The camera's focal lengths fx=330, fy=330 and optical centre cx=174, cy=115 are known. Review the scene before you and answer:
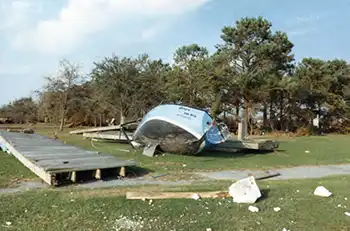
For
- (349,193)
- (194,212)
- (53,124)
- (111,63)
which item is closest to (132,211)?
(194,212)

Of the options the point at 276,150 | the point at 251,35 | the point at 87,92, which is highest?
the point at 251,35

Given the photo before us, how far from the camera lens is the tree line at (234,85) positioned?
23938 millimetres

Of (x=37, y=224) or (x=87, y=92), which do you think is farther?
(x=87, y=92)

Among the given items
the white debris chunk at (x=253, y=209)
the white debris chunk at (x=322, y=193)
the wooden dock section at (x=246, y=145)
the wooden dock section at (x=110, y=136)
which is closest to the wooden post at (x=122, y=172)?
the white debris chunk at (x=253, y=209)

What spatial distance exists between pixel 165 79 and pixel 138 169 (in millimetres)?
17242

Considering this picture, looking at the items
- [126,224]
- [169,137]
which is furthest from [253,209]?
[169,137]

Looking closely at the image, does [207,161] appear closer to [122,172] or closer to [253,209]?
[122,172]

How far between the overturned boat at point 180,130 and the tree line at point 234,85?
10.1m

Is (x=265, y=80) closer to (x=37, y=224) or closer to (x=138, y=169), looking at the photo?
(x=138, y=169)

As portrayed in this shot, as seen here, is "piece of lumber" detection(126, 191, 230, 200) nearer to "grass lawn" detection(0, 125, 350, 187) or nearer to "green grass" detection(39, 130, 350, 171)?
"grass lawn" detection(0, 125, 350, 187)

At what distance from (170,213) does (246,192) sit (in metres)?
1.45

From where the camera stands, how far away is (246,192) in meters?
5.51

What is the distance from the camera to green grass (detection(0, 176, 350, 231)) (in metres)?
4.39

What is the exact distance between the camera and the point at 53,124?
31.2 metres
